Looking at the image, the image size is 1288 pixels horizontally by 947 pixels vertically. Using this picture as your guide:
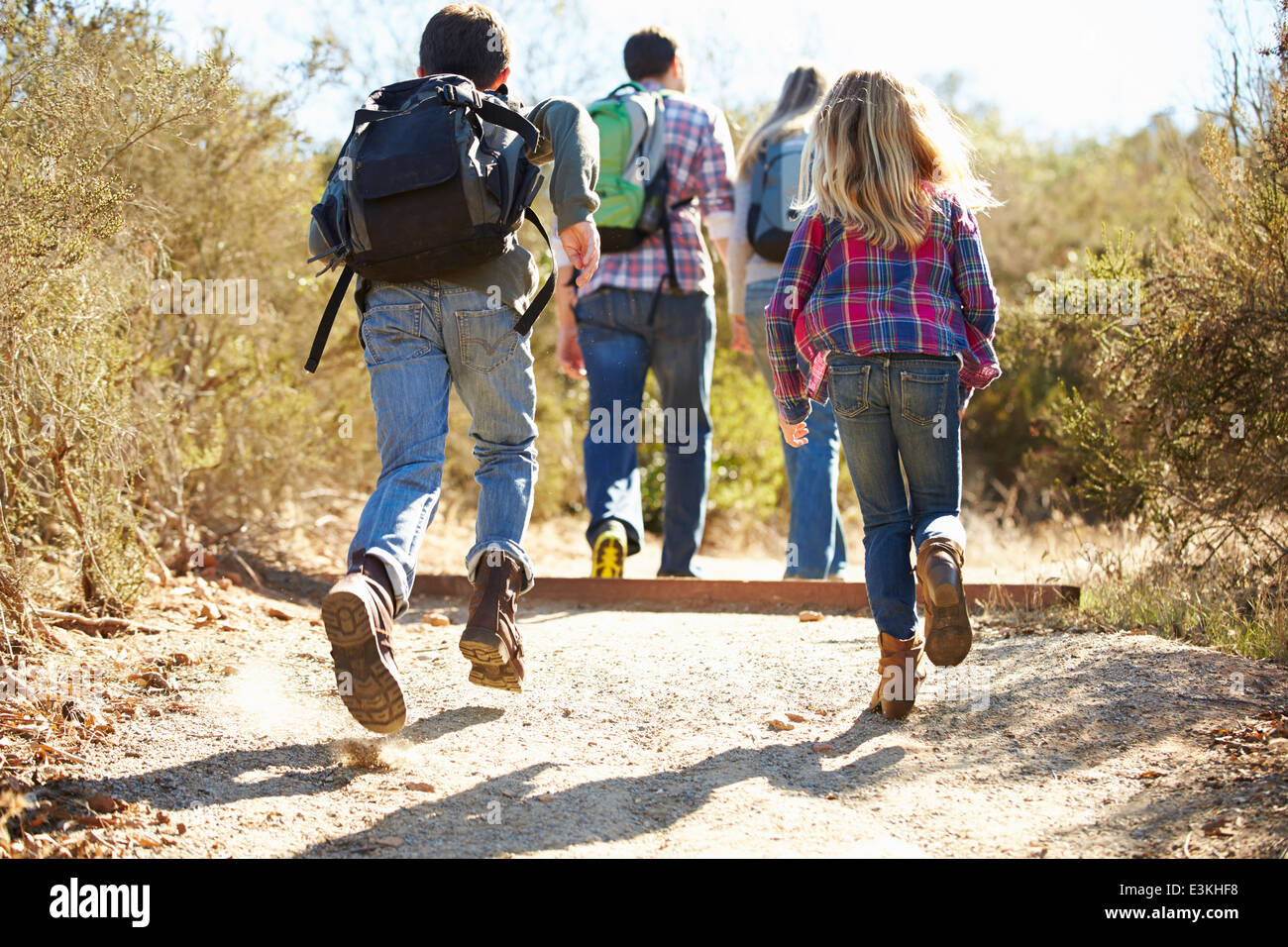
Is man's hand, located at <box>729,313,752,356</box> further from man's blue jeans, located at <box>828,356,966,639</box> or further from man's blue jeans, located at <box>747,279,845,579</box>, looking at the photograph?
man's blue jeans, located at <box>828,356,966,639</box>

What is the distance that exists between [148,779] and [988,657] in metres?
2.57

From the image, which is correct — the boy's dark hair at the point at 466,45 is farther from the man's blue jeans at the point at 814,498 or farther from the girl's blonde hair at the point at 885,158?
the man's blue jeans at the point at 814,498

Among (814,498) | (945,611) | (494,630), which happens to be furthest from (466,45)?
(814,498)

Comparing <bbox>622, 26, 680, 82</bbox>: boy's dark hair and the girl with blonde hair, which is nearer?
the girl with blonde hair

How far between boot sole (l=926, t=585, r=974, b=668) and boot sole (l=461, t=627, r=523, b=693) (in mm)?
1120

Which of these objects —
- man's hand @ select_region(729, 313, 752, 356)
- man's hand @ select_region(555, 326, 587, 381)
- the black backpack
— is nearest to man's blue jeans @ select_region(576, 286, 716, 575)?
man's hand @ select_region(555, 326, 587, 381)

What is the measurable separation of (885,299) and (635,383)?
6.92 ft

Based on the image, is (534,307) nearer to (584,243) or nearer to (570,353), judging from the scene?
(584,243)

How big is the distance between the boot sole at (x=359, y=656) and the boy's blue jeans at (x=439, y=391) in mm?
366

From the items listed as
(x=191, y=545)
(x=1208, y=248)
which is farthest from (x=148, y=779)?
(x=1208, y=248)

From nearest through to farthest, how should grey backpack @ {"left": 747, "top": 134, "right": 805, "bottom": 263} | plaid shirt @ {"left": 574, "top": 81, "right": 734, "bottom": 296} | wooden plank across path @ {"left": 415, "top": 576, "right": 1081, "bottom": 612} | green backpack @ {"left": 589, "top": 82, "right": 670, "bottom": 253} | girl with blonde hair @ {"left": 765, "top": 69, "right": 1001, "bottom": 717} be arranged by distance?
girl with blonde hair @ {"left": 765, "top": 69, "right": 1001, "bottom": 717}, wooden plank across path @ {"left": 415, "top": 576, "right": 1081, "bottom": 612}, green backpack @ {"left": 589, "top": 82, "right": 670, "bottom": 253}, plaid shirt @ {"left": 574, "top": 81, "right": 734, "bottom": 296}, grey backpack @ {"left": 747, "top": 134, "right": 805, "bottom": 263}

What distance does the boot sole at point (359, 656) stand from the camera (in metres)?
2.76

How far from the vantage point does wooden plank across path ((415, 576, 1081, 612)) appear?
4.89m
